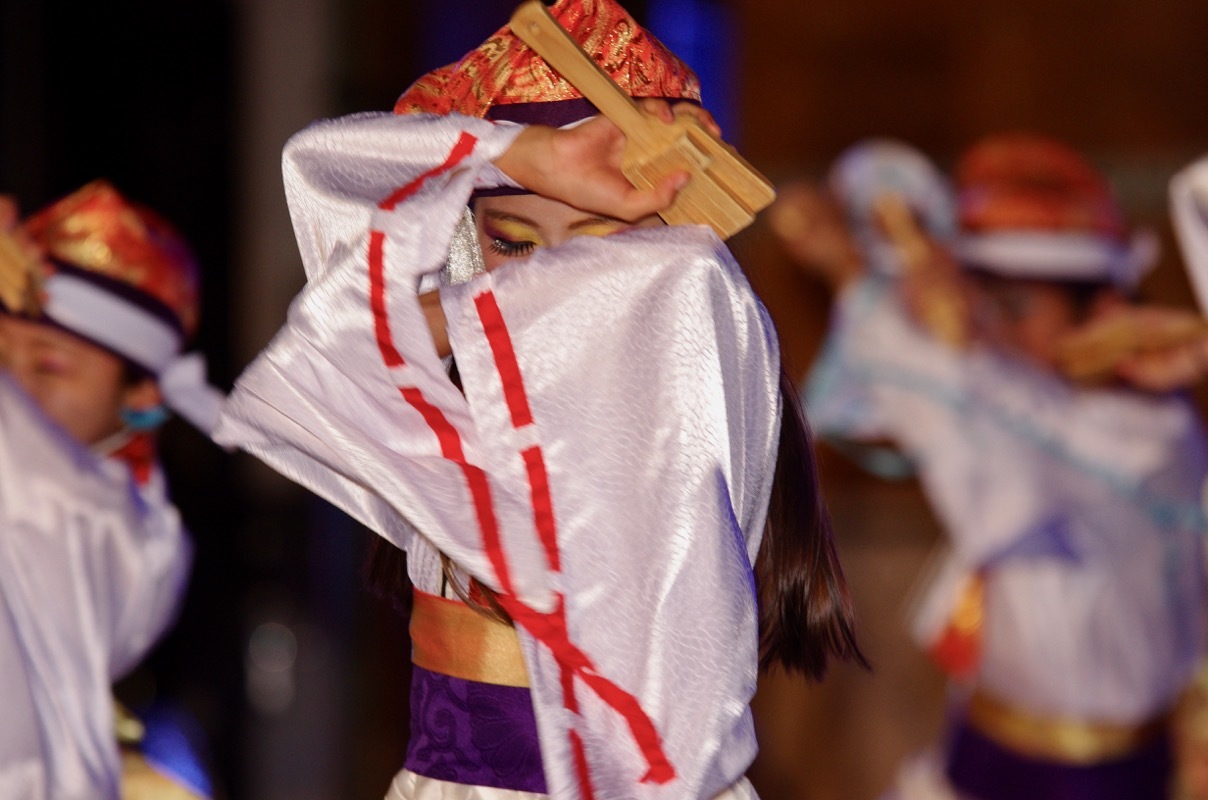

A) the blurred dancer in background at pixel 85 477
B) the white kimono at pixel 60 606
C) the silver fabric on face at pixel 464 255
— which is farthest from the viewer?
the blurred dancer in background at pixel 85 477

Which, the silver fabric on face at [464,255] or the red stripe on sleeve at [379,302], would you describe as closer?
the red stripe on sleeve at [379,302]

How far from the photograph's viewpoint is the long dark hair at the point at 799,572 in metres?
1.42

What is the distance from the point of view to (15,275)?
2227 mm

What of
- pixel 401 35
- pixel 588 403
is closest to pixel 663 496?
pixel 588 403

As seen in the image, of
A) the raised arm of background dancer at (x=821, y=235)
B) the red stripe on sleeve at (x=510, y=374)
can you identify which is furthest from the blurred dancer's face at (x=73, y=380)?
the raised arm of background dancer at (x=821, y=235)

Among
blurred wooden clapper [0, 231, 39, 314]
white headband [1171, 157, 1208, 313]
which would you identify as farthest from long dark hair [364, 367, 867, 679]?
blurred wooden clapper [0, 231, 39, 314]

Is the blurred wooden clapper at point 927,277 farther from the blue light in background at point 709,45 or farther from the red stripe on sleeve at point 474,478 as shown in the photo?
the red stripe on sleeve at point 474,478

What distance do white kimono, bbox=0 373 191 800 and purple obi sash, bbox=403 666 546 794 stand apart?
0.71m

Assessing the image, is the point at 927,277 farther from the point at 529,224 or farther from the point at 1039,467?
the point at 529,224

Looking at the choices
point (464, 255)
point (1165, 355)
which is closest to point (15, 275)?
point (464, 255)

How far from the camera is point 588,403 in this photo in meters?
1.25

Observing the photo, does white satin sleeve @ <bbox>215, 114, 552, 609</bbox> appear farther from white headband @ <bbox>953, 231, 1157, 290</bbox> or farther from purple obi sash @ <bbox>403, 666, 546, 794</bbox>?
white headband @ <bbox>953, 231, 1157, 290</bbox>

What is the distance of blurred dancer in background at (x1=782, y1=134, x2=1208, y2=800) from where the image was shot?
3.06 m

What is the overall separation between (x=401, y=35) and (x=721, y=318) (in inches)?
135
